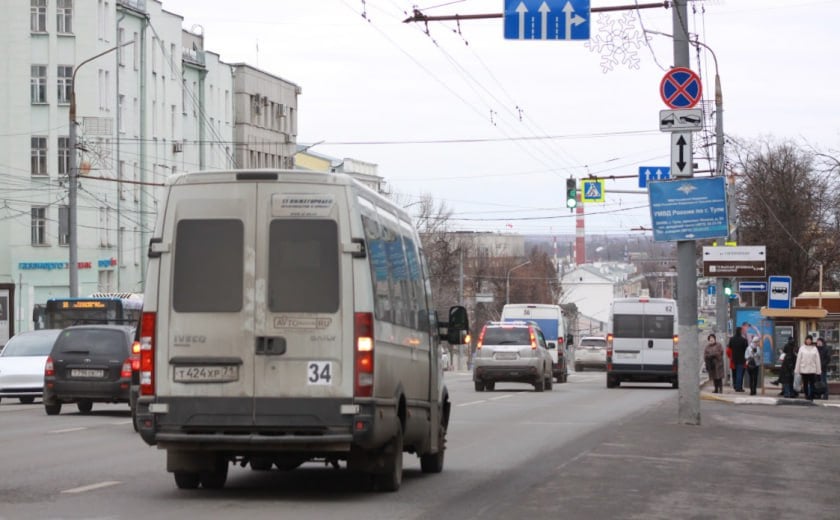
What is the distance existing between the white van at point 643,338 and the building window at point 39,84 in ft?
113

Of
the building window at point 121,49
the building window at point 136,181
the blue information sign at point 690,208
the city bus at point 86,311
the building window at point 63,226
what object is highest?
the building window at point 121,49

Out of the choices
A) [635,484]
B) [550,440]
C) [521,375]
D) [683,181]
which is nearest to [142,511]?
[635,484]

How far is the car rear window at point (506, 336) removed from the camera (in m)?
41.2

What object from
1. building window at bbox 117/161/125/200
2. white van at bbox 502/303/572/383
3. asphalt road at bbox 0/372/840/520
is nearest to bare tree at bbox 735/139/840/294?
white van at bbox 502/303/572/383

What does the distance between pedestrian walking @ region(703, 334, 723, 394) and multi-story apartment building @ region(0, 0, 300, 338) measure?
27.6 meters

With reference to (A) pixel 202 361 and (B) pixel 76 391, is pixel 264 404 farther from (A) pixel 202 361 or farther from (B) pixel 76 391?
(B) pixel 76 391

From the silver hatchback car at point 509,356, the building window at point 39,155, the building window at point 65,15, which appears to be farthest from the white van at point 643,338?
the building window at point 65,15

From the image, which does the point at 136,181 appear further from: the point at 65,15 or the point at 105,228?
the point at 65,15

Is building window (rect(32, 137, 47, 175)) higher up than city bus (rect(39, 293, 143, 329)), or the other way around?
building window (rect(32, 137, 47, 175))

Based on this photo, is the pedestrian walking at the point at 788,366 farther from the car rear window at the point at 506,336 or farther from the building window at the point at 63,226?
the building window at the point at 63,226

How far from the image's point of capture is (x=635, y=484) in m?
14.4

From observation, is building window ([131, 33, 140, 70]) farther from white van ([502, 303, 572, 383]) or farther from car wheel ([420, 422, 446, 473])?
car wheel ([420, 422, 446, 473])

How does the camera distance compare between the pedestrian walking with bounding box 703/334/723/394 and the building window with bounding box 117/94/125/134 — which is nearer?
the pedestrian walking with bounding box 703/334/723/394

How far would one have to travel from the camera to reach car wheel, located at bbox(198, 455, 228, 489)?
13609 millimetres
